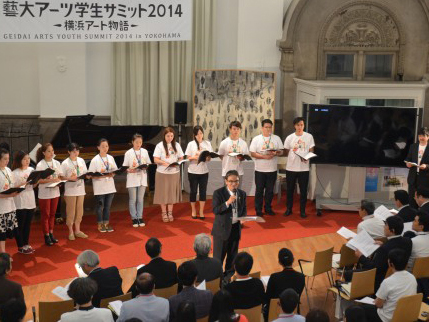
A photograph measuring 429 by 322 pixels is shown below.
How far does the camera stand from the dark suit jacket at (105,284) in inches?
233

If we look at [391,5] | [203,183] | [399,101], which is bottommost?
[203,183]

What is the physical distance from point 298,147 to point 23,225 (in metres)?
4.42

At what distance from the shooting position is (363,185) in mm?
11102

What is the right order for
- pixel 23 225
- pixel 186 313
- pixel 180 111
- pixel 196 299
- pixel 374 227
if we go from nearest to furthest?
pixel 186 313
pixel 196 299
pixel 374 227
pixel 23 225
pixel 180 111

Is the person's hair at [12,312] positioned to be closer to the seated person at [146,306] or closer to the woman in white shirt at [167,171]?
the seated person at [146,306]

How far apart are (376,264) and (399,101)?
17.7 feet

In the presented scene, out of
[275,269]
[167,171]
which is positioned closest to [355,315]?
[275,269]

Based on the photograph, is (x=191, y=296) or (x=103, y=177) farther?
(x=103, y=177)

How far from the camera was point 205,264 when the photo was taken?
20.7 ft

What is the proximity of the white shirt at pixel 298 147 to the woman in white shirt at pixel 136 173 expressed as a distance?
233 cm

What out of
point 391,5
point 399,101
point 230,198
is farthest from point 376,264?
point 391,5

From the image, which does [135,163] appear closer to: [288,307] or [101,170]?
[101,170]

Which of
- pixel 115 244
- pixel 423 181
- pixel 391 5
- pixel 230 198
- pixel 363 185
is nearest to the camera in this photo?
pixel 230 198

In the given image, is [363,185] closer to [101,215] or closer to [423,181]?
[423,181]
